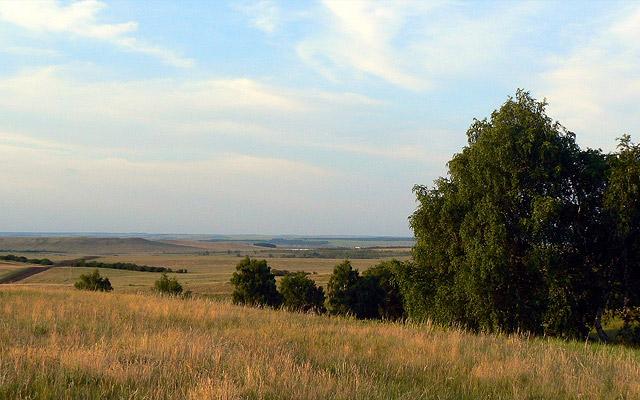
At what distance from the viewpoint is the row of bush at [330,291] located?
5628 cm

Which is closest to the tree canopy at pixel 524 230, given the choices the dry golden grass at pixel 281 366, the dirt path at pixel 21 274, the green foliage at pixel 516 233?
the green foliage at pixel 516 233

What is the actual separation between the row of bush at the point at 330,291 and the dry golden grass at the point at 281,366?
44162 mm

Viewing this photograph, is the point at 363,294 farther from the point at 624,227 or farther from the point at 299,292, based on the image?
the point at 624,227

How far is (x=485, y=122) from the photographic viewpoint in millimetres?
28844

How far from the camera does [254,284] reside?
184 ft

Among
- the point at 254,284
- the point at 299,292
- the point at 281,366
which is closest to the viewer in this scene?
the point at 281,366

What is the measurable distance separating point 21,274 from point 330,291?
6493 cm

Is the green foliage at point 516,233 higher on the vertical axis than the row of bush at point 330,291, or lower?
higher

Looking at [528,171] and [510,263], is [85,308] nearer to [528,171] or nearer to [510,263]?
[510,263]

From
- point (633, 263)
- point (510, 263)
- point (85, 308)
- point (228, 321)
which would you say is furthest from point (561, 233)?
point (85, 308)

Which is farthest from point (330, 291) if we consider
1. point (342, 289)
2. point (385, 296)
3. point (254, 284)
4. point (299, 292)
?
point (254, 284)

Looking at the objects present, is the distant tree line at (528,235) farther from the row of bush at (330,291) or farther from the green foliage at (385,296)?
the green foliage at (385,296)

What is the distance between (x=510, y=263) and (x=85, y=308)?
18.5 m

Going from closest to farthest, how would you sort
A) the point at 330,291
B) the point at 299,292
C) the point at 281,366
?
the point at 281,366 → the point at 299,292 → the point at 330,291
